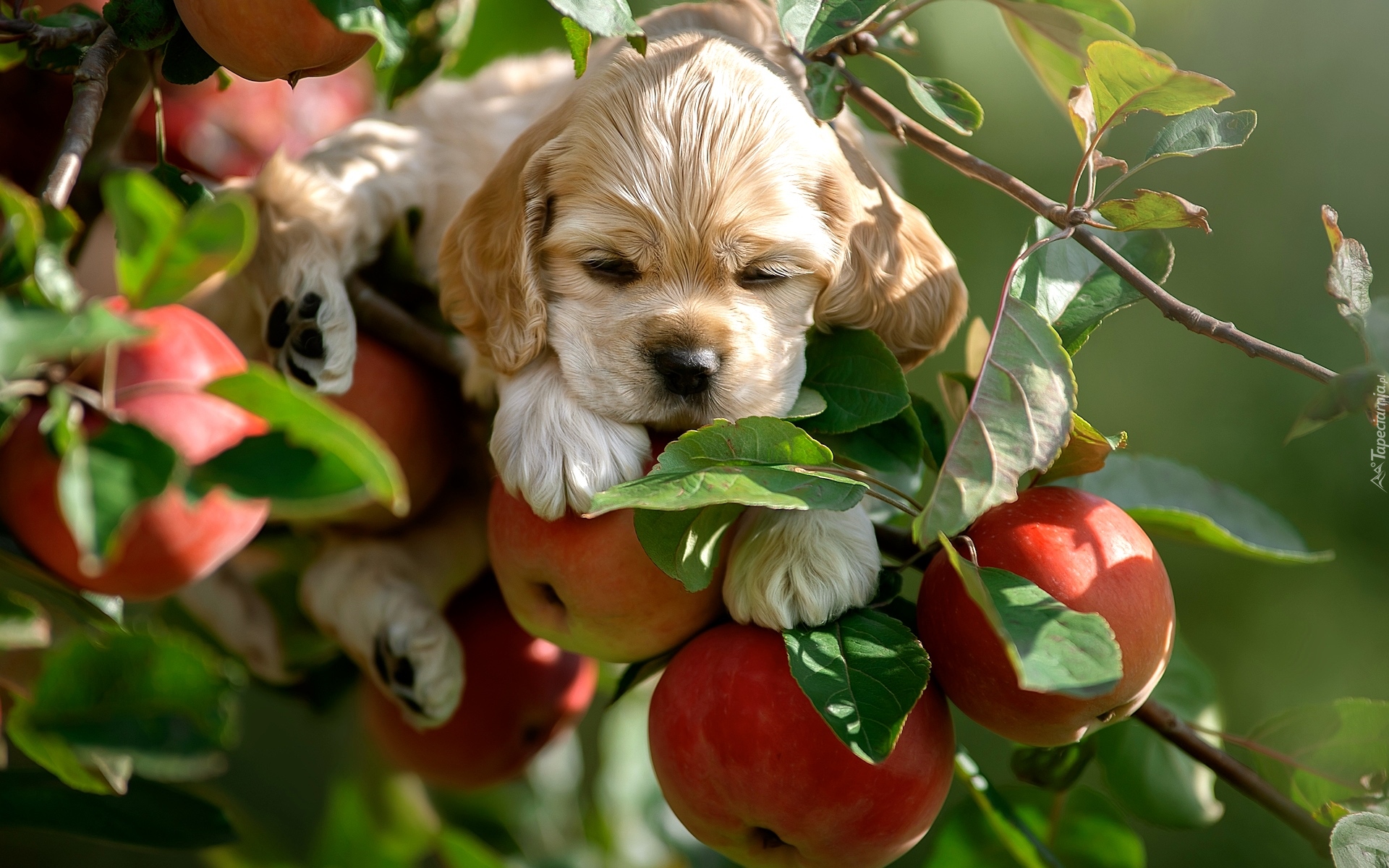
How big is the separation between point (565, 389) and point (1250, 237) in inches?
76.2

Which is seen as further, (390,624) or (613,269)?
(390,624)

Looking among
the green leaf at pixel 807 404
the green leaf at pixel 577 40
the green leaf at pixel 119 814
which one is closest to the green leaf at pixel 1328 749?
the green leaf at pixel 807 404

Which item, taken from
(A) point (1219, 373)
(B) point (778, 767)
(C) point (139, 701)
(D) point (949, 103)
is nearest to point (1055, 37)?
(D) point (949, 103)

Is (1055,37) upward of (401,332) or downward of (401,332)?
upward

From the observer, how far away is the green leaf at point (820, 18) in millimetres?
818

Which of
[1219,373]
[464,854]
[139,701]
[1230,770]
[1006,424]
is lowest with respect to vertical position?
[464,854]

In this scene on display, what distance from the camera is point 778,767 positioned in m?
0.77

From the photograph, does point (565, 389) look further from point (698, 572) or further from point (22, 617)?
point (22, 617)

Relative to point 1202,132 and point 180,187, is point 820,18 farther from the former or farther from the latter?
point 180,187

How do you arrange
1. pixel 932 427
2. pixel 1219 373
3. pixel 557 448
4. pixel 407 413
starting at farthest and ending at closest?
pixel 1219 373 < pixel 407 413 < pixel 932 427 < pixel 557 448

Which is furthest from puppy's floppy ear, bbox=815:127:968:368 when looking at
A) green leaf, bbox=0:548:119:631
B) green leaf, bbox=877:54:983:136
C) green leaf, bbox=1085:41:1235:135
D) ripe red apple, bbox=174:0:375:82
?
green leaf, bbox=0:548:119:631

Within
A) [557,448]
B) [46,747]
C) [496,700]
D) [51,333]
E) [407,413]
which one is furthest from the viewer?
[496,700]

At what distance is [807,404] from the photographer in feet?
2.90

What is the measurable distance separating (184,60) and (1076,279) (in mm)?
789
